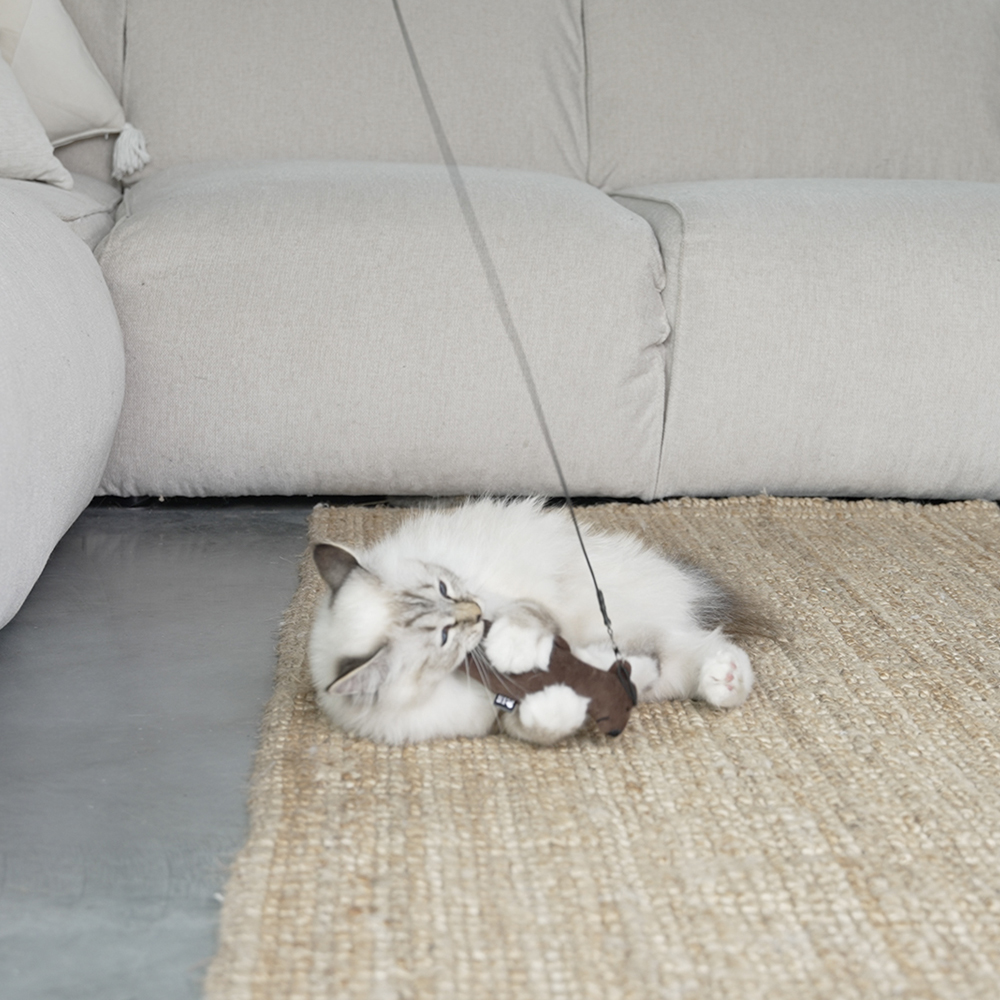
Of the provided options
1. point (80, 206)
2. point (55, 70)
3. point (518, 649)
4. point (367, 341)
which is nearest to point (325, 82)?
point (55, 70)

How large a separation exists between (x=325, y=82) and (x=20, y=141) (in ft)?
2.35

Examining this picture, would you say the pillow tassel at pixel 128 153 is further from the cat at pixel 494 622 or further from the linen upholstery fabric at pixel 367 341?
the cat at pixel 494 622

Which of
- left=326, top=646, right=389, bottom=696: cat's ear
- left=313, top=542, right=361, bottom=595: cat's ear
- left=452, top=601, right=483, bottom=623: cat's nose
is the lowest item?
left=326, top=646, right=389, bottom=696: cat's ear

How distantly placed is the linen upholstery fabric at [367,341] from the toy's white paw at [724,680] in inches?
29.3

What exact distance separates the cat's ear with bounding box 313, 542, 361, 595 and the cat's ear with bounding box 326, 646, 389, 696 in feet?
0.32

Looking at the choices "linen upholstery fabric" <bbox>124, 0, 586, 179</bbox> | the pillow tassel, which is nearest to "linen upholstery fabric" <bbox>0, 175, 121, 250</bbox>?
the pillow tassel

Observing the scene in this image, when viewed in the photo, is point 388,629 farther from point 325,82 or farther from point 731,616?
point 325,82

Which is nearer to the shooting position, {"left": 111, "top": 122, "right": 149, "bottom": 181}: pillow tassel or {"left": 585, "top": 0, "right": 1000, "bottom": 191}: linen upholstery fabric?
{"left": 111, "top": 122, "right": 149, "bottom": 181}: pillow tassel

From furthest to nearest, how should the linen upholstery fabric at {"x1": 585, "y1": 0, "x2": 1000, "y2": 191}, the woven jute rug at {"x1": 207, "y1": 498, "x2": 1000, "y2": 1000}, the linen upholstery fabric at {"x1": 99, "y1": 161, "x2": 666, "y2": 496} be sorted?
the linen upholstery fabric at {"x1": 585, "y1": 0, "x2": 1000, "y2": 191} → the linen upholstery fabric at {"x1": 99, "y1": 161, "x2": 666, "y2": 496} → the woven jute rug at {"x1": 207, "y1": 498, "x2": 1000, "y2": 1000}

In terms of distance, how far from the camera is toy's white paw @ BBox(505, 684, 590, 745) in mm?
1063

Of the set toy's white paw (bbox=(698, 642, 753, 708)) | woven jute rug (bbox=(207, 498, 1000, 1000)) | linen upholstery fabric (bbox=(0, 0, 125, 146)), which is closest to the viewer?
woven jute rug (bbox=(207, 498, 1000, 1000))

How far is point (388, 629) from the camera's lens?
1061mm

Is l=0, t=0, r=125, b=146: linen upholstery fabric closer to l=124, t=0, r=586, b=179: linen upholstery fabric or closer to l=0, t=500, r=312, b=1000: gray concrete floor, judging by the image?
l=124, t=0, r=586, b=179: linen upholstery fabric

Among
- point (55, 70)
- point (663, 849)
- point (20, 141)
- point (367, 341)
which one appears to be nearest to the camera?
point (663, 849)
